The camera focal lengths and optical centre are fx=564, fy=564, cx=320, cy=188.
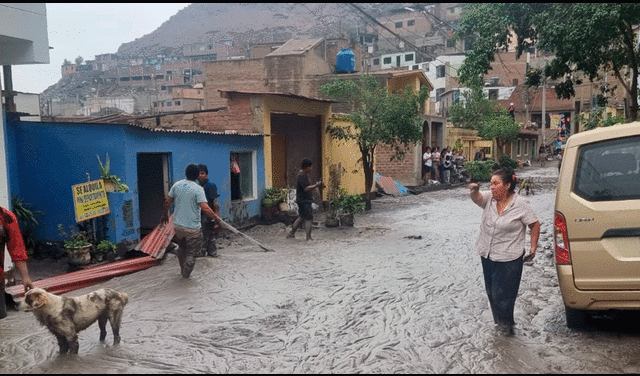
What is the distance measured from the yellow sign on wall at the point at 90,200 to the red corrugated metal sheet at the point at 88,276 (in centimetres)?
99

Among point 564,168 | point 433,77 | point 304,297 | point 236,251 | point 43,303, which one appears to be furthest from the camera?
point 433,77

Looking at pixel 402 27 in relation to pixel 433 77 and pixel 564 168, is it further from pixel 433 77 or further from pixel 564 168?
pixel 564 168

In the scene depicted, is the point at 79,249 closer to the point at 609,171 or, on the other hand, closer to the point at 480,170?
the point at 609,171

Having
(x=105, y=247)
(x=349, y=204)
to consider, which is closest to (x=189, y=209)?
(x=105, y=247)

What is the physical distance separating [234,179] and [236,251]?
4.36m

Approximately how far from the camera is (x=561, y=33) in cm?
1120

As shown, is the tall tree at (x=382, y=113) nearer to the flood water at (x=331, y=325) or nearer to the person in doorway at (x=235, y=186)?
the person in doorway at (x=235, y=186)

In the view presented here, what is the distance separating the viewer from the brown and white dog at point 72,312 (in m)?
4.93

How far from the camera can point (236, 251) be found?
1136 cm

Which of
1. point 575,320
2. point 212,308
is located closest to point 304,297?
point 212,308

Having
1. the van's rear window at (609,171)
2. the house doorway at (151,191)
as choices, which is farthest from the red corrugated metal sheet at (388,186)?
the van's rear window at (609,171)

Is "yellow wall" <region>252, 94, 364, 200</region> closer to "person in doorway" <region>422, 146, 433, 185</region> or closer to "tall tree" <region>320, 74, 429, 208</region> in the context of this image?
"tall tree" <region>320, 74, 429, 208</region>

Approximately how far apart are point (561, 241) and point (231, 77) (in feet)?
106

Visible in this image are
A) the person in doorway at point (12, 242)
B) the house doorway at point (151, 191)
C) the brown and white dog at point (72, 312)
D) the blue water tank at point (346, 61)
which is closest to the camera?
the brown and white dog at point (72, 312)
